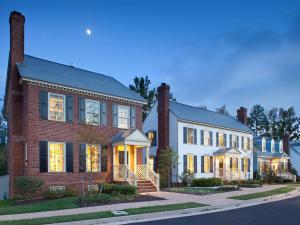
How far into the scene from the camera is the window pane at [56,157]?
22.9 m

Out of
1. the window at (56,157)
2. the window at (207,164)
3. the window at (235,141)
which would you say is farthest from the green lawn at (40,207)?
the window at (235,141)

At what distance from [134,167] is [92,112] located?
18.7 ft

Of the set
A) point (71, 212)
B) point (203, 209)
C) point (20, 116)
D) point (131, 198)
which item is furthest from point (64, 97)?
point (203, 209)

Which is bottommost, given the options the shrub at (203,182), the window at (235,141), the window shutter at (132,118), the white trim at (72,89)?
the shrub at (203,182)

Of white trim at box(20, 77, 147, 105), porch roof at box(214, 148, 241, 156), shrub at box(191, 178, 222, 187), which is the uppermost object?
white trim at box(20, 77, 147, 105)

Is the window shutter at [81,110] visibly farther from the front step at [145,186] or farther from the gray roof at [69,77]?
the front step at [145,186]

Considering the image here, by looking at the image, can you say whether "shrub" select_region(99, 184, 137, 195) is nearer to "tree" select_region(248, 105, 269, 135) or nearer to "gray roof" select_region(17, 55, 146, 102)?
"gray roof" select_region(17, 55, 146, 102)

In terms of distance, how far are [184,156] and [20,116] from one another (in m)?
17.4

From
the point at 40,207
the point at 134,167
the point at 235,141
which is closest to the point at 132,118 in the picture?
the point at 134,167

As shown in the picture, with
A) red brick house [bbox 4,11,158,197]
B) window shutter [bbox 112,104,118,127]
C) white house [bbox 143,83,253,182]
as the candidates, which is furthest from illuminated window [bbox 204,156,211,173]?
window shutter [bbox 112,104,118,127]

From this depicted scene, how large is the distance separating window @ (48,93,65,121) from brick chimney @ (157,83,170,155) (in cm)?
1386

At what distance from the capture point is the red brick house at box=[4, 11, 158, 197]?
22.4 metres

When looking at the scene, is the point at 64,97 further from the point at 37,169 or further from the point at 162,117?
Result: the point at 162,117

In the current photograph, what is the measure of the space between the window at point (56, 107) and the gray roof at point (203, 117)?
1432 cm
